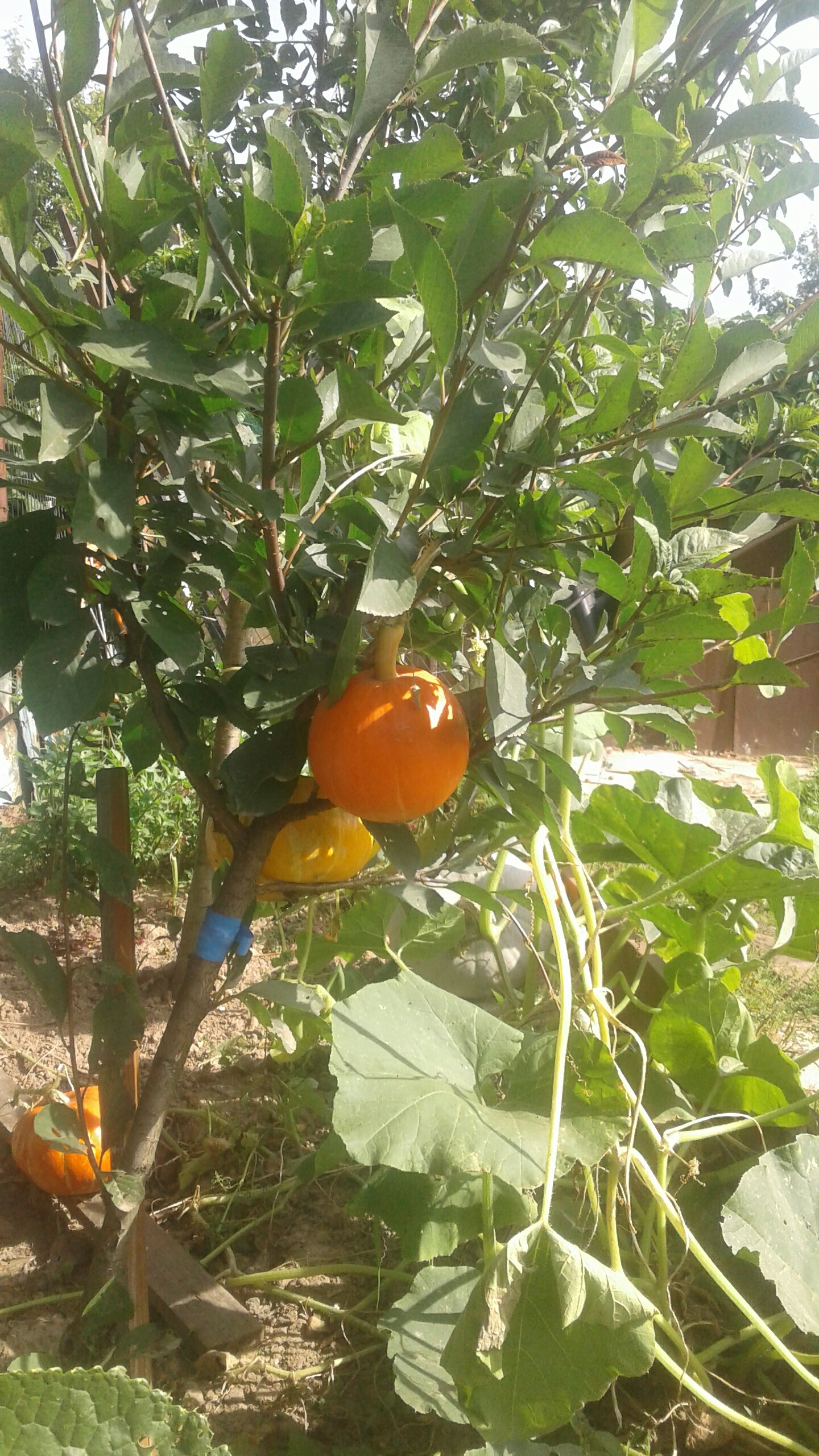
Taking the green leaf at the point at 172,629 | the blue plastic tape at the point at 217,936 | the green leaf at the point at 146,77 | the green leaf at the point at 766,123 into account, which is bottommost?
the blue plastic tape at the point at 217,936

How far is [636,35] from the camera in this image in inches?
18.9

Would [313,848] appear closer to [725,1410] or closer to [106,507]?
[106,507]

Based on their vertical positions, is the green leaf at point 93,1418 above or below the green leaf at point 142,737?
below

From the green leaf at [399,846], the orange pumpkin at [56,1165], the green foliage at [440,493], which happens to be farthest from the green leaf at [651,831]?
the orange pumpkin at [56,1165]

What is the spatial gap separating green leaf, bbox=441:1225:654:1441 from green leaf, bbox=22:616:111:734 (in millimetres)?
399

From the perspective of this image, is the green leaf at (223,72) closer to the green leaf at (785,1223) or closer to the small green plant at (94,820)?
the green leaf at (785,1223)

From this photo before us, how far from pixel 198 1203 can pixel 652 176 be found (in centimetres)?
115

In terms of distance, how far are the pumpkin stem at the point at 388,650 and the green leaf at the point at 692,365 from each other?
212 millimetres

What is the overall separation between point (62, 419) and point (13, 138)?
12 centimetres

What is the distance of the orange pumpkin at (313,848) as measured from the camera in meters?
0.70

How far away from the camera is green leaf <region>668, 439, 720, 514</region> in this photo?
528 mm

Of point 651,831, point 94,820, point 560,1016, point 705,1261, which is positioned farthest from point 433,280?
point 94,820

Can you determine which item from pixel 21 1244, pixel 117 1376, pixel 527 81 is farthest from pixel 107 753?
pixel 117 1376

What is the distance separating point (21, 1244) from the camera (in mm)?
1092
